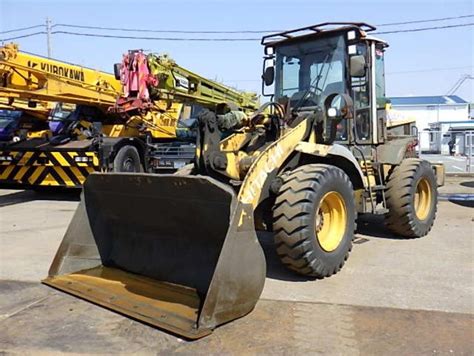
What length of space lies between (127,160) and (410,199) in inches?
254

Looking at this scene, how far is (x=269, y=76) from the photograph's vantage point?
7.02 meters

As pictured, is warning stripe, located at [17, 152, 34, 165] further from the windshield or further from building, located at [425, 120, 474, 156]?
building, located at [425, 120, 474, 156]

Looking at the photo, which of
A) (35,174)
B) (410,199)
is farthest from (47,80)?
(410,199)

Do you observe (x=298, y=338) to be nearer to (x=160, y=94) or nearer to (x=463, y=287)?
(x=463, y=287)

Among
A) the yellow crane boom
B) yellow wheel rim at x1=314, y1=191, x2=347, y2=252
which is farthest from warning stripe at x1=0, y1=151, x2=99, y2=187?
yellow wheel rim at x1=314, y1=191, x2=347, y2=252

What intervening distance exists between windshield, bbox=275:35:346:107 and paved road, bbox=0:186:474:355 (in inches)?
75.8

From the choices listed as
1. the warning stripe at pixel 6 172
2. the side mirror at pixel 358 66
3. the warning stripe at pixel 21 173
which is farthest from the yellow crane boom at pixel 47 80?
the side mirror at pixel 358 66

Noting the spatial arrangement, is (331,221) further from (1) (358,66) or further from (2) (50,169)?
(2) (50,169)

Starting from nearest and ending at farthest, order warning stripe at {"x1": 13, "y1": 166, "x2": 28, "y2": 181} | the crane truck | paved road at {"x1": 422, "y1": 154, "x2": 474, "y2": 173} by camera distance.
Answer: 1. the crane truck
2. warning stripe at {"x1": 13, "y1": 166, "x2": 28, "y2": 181}
3. paved road at {"x1": 422, "y1": 154, "x2": 474, "y2": 173}

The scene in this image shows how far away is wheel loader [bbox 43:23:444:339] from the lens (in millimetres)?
4090

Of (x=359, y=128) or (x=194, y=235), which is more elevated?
(x=359, y=128)

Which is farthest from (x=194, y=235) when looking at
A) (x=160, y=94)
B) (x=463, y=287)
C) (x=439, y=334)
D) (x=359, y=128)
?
(x=160, y=94)

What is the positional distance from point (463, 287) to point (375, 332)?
1.53 meters

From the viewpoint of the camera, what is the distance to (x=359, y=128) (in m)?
6.84
